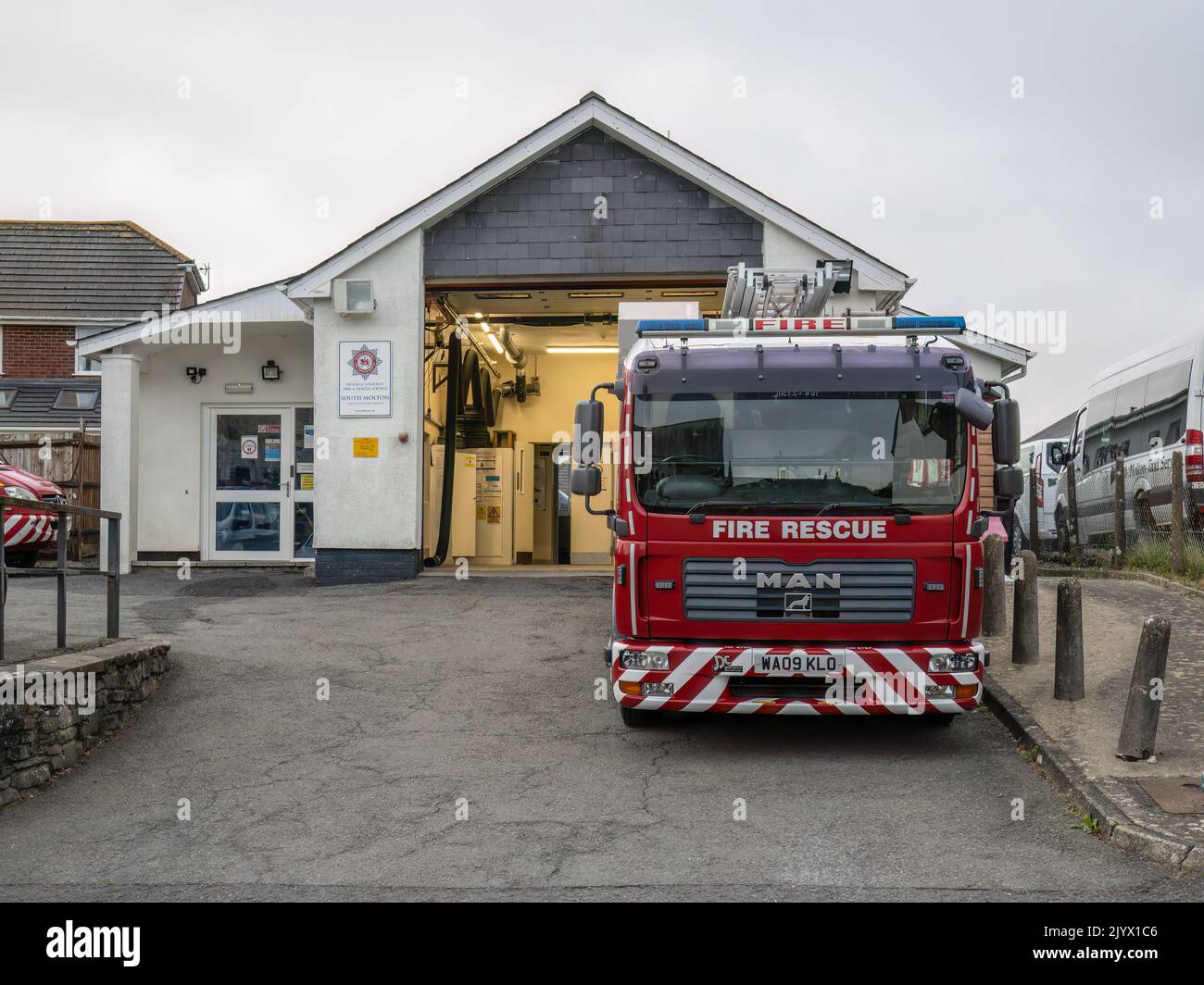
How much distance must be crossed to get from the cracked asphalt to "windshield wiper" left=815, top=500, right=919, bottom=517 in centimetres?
157

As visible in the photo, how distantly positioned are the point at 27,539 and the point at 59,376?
14989 mm

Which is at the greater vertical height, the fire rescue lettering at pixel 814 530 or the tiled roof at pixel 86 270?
the tiled roof at pixel 86 270

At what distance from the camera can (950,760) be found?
7762 millimetres

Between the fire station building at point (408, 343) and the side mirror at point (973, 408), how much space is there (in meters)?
6.77

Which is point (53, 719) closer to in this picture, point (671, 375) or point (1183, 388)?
point (671, 375)

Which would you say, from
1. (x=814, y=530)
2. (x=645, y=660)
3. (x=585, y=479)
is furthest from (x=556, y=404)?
(x=814, y=530)

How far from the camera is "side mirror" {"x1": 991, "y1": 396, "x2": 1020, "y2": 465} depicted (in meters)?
7.89

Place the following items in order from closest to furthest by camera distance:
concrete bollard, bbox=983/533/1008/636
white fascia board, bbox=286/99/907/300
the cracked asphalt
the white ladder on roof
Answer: the cracked asphalt, the white ladder on roof, concrete bollard, bbox=983/533/1008/636, white fascia board, bbox=286/99/907/300

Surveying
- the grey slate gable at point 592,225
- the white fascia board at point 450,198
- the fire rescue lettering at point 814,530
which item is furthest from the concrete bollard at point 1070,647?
the white fascia board at point 450,198

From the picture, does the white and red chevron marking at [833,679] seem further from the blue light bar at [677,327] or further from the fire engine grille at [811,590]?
the blue light bar at [677,327]

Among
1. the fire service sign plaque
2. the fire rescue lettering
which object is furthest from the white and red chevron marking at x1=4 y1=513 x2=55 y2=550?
the fire rescue lettering

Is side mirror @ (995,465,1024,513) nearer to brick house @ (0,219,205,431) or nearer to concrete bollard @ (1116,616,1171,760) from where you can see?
concrete bollard @ (1116,616,1171,760)

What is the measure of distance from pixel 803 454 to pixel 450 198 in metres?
9.55

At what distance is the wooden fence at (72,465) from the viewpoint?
19766 mm
